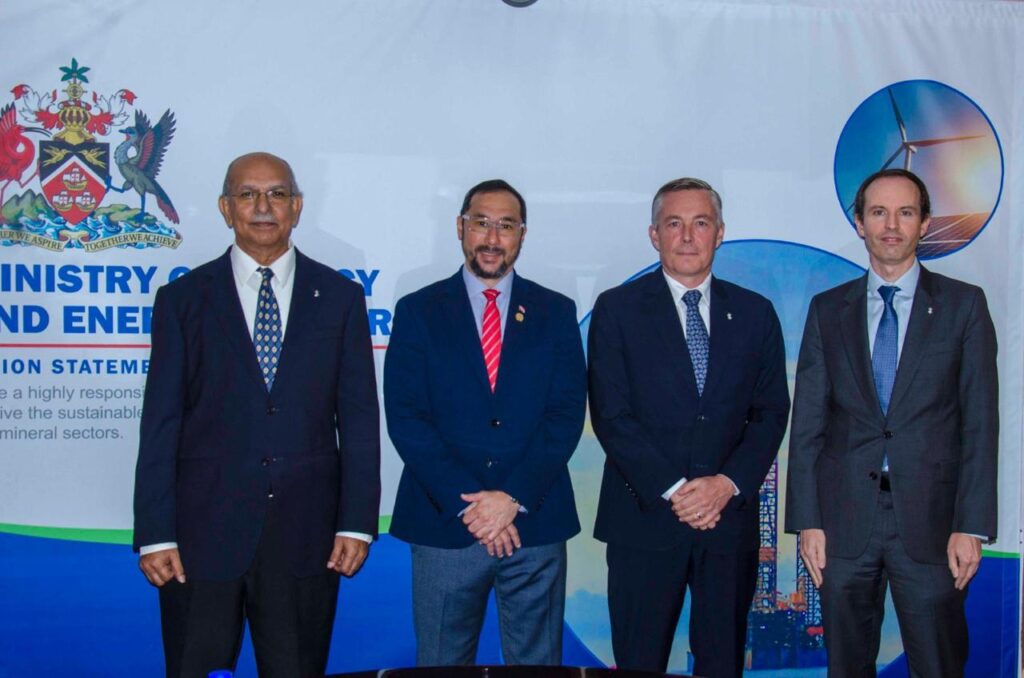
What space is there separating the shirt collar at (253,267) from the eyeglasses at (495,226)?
23.3 inches

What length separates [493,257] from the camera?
3.00 m

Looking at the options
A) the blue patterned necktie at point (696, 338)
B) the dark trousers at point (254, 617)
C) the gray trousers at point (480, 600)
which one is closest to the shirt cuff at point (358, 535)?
the dark trousers at point (254, 617)

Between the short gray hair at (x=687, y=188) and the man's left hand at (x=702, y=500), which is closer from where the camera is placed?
the man's left hand at (x=702, y=500)

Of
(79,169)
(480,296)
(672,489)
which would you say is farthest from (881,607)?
(79,169)

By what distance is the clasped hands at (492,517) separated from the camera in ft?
9.20

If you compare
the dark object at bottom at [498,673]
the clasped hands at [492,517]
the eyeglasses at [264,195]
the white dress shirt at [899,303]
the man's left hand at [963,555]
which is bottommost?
the man's left hand at [963,555]

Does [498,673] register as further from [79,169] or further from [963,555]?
[79,169]

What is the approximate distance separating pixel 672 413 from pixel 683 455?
0.14 m

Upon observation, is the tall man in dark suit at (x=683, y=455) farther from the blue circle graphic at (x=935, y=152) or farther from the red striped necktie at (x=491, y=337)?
the blue circle graphic at (x=935, y=152)

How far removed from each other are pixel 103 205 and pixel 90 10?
0.68 m

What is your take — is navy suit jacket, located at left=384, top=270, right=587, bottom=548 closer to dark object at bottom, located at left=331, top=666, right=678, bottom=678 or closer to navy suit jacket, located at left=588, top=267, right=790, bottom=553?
navy suit jacket, located at left=588, top=267, right=790, bottom=553

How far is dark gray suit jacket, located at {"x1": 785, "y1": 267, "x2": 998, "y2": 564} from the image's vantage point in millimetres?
2867

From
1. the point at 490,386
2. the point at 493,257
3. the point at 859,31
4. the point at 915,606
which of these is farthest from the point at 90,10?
the point at 915,606

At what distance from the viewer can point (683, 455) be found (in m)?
2.94
